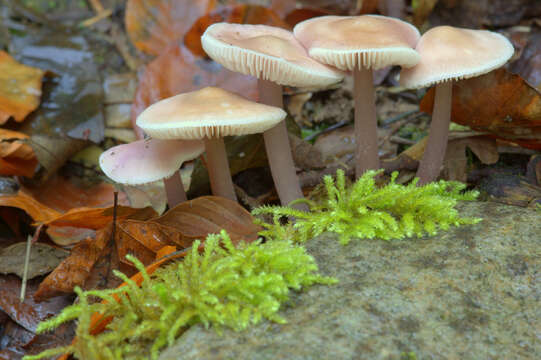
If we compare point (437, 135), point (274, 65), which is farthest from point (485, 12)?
point (274, 65)

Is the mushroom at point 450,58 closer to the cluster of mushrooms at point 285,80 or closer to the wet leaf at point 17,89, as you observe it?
the cluster of mushrooms at point 285,80

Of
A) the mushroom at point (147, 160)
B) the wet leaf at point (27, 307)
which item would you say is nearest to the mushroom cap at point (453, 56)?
the mushroom at point (147, 160)

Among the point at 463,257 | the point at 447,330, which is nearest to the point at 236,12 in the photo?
the point at 463,257

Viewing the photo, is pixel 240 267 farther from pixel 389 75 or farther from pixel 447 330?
pixel 389 75

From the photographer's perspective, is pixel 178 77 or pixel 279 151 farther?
pixel 178 77

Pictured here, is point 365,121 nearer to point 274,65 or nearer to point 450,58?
point 450,58

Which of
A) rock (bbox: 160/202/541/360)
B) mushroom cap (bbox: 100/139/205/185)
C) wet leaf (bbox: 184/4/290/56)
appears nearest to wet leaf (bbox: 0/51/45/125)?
wet leaf (bbox: 184/4/290/56)
